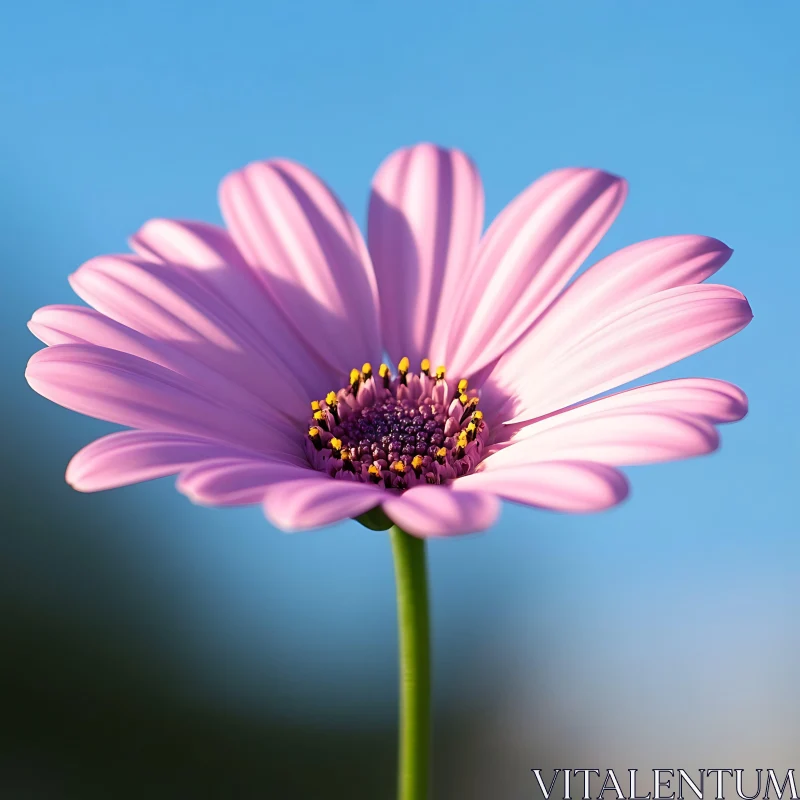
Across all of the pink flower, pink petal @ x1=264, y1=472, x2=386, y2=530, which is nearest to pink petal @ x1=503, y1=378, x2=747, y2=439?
the pink flower

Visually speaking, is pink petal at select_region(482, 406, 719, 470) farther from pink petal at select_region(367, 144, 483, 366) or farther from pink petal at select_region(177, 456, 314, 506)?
pink petal at select_region(367, 144, 483, 366)

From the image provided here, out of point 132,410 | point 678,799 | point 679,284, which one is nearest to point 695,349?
point 679,284

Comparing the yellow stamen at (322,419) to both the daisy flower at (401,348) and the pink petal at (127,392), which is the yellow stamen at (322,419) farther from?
the pink petal at (127,392)

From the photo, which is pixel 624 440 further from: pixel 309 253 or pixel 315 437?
pixel 309 253

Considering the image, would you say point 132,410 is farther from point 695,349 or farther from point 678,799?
point 678,799

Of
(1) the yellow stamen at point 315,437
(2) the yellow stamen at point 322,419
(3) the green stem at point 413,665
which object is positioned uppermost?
(2) the yellow stamen at point 322,419

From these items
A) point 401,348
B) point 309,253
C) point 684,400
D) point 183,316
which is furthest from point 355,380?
point 684,400

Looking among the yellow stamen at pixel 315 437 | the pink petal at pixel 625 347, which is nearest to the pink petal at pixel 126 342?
the yellow stamen at pixel 315 437
